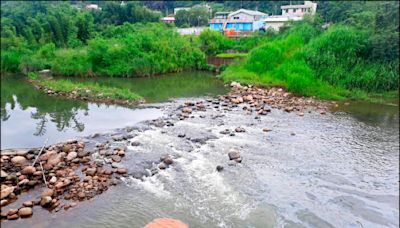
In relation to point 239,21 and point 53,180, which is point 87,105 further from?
point 239,21

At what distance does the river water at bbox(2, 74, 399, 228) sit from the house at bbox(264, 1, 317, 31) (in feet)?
54.0

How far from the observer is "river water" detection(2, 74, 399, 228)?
6.48 m

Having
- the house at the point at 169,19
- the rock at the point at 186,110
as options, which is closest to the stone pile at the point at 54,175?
the rock at the point at 186,110

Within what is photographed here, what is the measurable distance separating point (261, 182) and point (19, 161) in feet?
20.4

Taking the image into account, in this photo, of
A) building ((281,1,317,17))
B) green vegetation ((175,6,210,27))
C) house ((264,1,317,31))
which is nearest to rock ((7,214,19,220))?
house ((264,1,317,31))

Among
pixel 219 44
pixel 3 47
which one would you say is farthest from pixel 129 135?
pixel 3 47

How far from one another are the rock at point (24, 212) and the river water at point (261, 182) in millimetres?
153

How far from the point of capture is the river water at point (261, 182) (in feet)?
21.2

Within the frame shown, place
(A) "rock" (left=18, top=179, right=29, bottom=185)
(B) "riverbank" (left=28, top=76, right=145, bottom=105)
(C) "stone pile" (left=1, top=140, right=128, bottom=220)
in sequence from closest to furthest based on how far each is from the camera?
(C) "stone pile" (left=1, top=140, right=128, bottom=220) < (A) "rock" (left=18, top=179, right=29, bottom=185) < (B) "riverbank" (left=28, top=76, right=145, bottom=105)

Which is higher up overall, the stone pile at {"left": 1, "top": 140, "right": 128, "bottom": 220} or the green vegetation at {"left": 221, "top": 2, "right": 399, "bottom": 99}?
the green vegetation at {"left": 221, "top": 2, "right": 399, "bottom": 99}

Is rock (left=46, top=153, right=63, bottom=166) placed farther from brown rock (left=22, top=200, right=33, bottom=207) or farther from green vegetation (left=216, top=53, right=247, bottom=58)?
green vegetation (left=216, top=53, right=247, bottom=58)

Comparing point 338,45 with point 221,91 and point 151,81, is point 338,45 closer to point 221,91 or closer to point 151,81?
point 221,91

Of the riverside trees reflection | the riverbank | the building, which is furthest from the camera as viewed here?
the building

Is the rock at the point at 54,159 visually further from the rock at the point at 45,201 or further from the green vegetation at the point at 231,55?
the green vegetation at the point at 231,55
